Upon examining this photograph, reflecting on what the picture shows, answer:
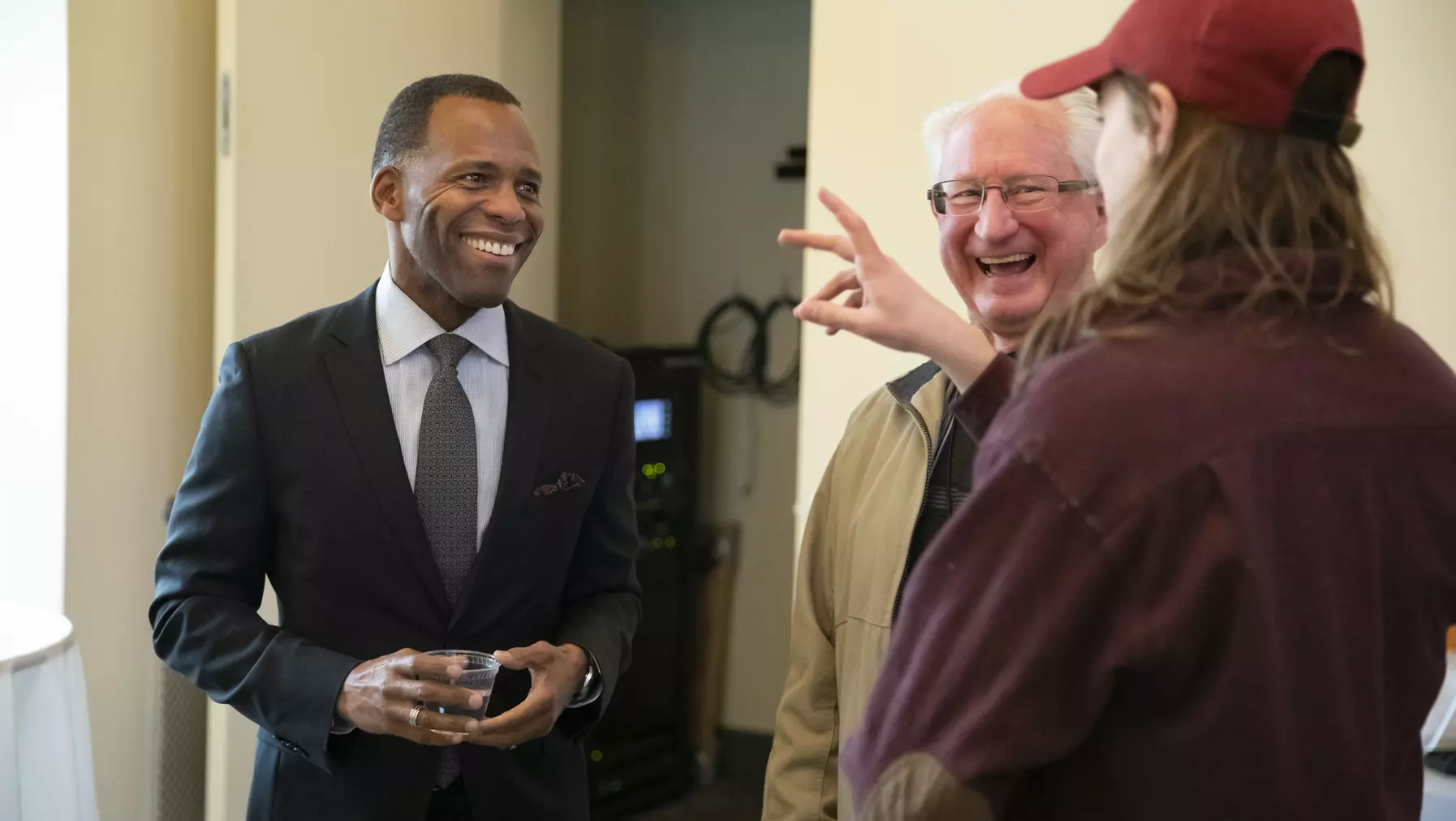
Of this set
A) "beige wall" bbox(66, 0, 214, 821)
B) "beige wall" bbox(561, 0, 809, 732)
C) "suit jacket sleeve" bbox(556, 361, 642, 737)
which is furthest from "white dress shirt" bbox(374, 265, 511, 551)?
"beige wall" bbox(561, 0, 809, 732)

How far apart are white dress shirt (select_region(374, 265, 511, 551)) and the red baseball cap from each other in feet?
3.43

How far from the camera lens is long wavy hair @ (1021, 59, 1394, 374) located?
746 millimetres

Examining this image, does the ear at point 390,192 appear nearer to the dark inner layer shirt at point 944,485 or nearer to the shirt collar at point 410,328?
the shirt collar at point 410,328

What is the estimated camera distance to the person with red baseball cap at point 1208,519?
694 millimetres

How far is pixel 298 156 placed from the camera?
2598mm

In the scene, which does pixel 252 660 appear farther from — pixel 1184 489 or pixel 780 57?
pixel 780 57

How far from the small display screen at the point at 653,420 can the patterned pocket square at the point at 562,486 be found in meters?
2.05

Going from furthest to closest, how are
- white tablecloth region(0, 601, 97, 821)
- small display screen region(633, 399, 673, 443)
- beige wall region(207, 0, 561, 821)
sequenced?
small display screen region(633, 399, 673, 443), beige wall region(207, 0, 561, 821), white tablecloth region(0, 601, 97, 821)

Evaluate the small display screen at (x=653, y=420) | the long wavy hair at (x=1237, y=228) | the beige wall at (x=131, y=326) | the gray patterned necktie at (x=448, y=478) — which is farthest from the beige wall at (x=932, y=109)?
the long wavy hair at (x=1237, y=228)

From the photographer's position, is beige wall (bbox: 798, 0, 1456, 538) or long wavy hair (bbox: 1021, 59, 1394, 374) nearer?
long wavy hair (bbox: 1021, 59, 1394, 374)

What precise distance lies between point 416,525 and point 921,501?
0.63 metres

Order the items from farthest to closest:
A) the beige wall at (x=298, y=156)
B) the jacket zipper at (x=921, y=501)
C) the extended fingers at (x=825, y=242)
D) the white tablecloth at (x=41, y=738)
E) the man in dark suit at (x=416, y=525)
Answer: the beige wall at (x=298, y=156) → the white tablecloth at (x=41, y=738) → the man in dark suit at (x=416, y=525) → the jacket zipper at (x=921, y=501) → the extended fingers at (x=825, y=242)

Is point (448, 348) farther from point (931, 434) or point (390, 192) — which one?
point (931, 434)

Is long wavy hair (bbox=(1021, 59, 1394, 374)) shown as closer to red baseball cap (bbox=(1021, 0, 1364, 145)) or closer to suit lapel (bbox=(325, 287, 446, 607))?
red baseball cap (bbox=(1021, 0, 1364, 145))
